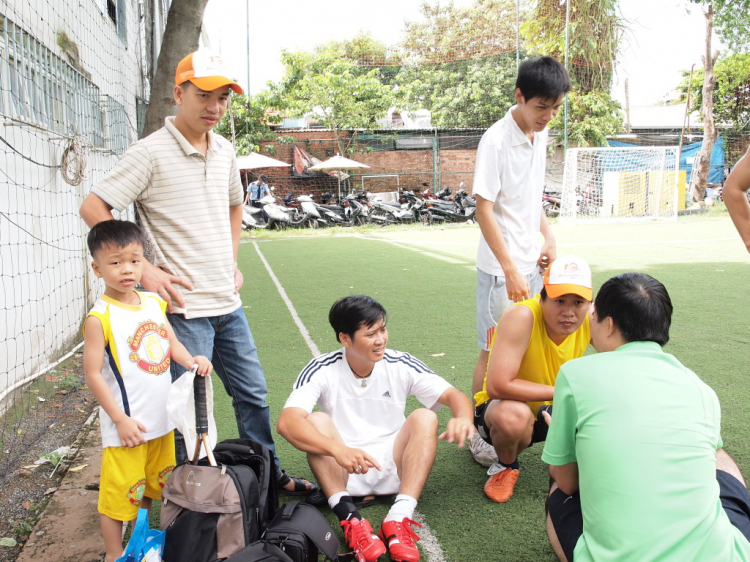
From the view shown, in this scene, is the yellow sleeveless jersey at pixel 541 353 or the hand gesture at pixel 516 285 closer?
the yellow sleeveless jersey at pixel 541 353

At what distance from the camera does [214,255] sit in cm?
274

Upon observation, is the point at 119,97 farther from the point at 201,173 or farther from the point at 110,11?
the point at 201,173

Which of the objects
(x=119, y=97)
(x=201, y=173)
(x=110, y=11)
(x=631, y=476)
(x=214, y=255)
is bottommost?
(x=631, y=476)

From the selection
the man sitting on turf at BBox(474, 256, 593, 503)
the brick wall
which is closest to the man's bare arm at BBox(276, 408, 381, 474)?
the man sitting on turf at BBox(474, 256, 593, 503)

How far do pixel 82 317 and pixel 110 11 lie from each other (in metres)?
5.56

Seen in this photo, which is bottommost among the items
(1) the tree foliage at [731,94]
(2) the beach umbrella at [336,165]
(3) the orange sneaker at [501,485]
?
(3) the orange sneaker at [501,485]

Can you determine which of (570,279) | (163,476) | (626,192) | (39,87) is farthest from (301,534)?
(626,192)

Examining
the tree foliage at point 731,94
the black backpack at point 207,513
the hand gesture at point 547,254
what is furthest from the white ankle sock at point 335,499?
the tree foliage at point 731,94

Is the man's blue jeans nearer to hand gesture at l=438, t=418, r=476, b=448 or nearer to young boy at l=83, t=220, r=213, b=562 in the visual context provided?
young boy at l=83, t=220, r=213, b=562

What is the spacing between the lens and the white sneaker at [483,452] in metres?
3.33

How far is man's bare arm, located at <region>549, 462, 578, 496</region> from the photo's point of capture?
79.7 inches

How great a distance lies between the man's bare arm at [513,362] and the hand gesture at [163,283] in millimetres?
1352

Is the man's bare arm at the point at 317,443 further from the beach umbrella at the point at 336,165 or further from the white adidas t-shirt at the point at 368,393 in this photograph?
the beach umbrella at the point at 336,165

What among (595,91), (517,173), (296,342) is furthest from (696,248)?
(595,91)
